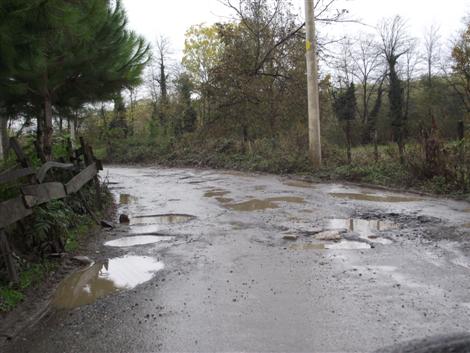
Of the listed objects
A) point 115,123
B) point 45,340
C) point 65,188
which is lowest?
point 45,340

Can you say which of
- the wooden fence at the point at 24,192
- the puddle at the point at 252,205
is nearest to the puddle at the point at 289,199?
the puddle at the point at 252,205

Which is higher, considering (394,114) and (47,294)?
(394,114)

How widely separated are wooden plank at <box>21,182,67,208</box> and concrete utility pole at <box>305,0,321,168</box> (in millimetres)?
12433

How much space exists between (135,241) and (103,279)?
2094 mm

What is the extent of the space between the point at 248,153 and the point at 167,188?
29.1 feet

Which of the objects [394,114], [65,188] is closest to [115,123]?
[394,114]

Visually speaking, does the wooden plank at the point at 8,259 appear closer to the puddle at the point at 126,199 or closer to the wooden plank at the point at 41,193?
the wooden plank at the point at 41,193

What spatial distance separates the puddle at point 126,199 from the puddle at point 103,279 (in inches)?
247

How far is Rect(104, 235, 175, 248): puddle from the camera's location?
318 inches

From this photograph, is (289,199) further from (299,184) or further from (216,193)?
(299,184)

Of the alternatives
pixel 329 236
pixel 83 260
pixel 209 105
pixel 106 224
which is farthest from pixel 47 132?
pixel 209 105

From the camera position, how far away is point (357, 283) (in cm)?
545

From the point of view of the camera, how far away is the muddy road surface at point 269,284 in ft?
13.7

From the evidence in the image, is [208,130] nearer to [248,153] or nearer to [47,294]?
[248,153]
